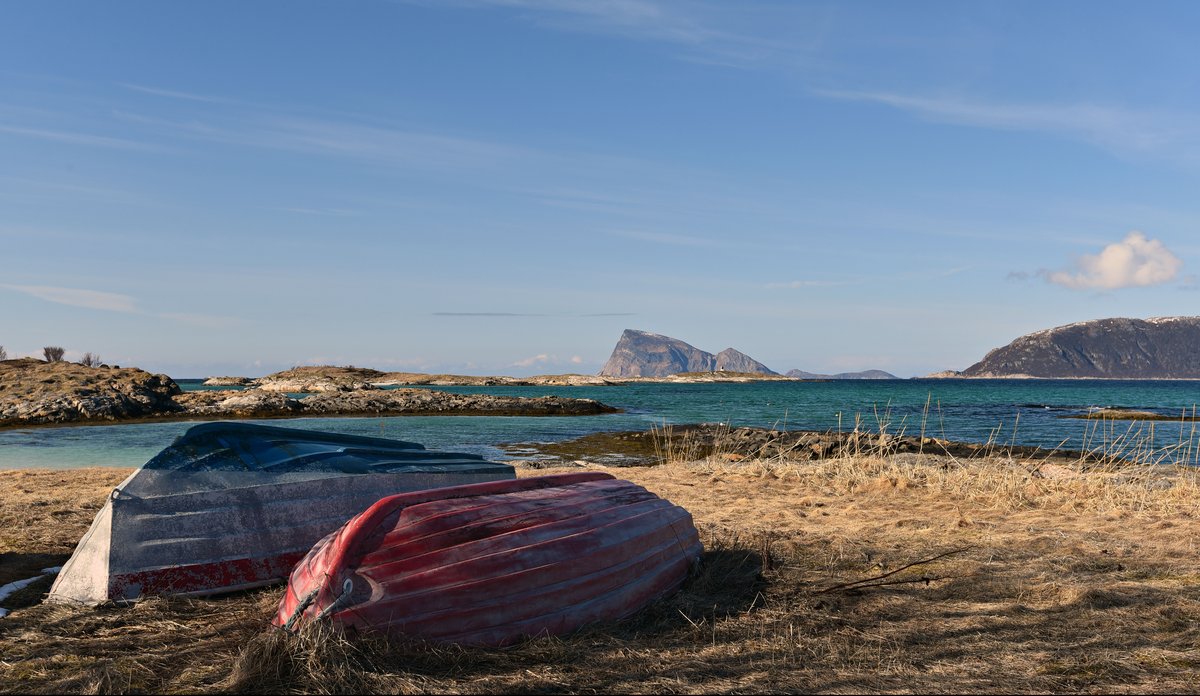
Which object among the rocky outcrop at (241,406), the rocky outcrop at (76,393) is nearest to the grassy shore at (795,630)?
the rocky outcrop at (76,393)

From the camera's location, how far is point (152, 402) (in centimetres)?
3216

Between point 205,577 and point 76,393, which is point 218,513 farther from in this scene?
point 76,393

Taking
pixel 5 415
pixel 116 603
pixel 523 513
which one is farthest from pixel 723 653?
pixel 5 415

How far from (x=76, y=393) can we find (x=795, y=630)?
32.8 metres

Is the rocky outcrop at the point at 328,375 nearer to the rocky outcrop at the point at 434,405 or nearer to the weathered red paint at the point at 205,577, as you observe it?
the rocky outcrop at the point at 434,405

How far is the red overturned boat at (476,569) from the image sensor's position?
172 inches

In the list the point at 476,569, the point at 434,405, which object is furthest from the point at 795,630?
the point at 434,405

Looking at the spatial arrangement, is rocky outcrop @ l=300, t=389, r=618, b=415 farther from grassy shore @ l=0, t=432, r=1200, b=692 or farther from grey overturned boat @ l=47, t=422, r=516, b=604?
grey overturned boat @ l=47, t=422, r=516, b=604

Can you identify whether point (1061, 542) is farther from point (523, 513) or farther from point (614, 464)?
point (614, 464)

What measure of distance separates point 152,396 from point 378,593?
3304cm

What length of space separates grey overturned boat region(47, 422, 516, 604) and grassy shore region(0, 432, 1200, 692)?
0.82 feet

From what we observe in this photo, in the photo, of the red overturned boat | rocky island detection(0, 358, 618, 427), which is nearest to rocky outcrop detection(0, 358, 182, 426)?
rocky island detection(0, 358, 618, 427)

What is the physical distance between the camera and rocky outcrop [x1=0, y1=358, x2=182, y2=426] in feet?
92.8

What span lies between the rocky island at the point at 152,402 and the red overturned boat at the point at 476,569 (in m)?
28.1
